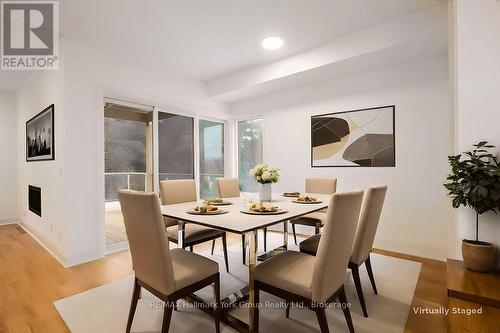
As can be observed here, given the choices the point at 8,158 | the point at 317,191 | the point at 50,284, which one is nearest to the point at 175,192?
the point at 50,284

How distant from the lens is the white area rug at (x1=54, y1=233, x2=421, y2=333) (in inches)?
67.4

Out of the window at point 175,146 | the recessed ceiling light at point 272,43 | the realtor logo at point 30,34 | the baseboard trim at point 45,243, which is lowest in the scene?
the baseboard trim at point 45,243

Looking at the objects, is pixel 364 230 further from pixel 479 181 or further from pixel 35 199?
pixel 35 199

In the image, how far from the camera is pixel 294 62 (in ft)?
11.1

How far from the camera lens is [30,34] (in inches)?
106

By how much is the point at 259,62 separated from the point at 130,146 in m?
2.96

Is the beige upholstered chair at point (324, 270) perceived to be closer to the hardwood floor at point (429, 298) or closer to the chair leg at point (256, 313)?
the chair leg at point (256, 313)

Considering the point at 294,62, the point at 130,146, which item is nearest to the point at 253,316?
the point at 294,62

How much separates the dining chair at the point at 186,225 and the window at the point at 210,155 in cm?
166

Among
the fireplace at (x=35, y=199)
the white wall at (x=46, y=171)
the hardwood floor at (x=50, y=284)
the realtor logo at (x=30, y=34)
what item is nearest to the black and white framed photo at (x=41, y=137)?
the white wall at (x=46, y=171)

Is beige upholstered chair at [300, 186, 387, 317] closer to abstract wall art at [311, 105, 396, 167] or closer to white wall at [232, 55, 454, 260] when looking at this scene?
white wall at [232, 55, 454, 260]

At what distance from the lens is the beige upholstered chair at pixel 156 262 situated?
136cm

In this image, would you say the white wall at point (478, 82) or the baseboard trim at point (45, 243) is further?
the baseboard trim at point (45, 243)

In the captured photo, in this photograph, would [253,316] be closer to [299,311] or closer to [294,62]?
A: [299,311]
